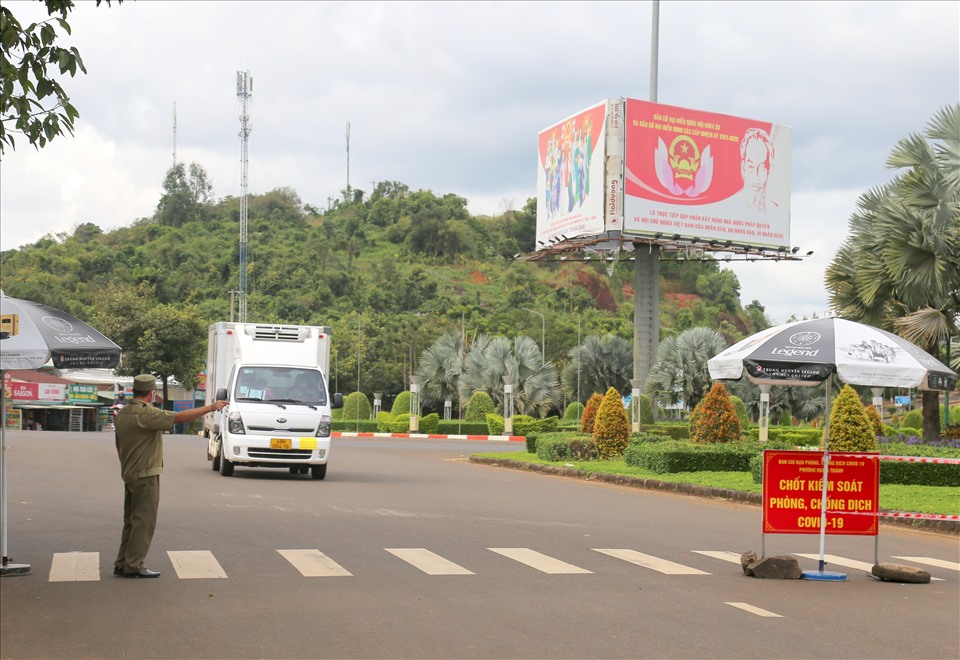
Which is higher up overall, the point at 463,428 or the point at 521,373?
the point at 521,373

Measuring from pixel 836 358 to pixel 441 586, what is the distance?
165 inches

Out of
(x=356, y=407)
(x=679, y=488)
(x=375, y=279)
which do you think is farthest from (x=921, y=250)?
(x=375, y=279)

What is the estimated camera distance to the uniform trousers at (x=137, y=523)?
10.0m

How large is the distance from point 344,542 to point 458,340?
2209 inches

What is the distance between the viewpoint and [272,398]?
22.1 metres

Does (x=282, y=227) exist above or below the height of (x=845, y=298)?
above

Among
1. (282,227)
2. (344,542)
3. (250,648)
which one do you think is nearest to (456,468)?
(344,542)

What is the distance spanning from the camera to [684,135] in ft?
171

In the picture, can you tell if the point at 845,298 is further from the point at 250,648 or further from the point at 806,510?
the point at 250,648

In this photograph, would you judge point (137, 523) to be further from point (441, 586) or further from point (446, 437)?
point (446, 437)

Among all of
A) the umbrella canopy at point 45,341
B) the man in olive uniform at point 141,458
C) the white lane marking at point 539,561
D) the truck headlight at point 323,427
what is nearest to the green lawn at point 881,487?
the truck headlight at point 323,427

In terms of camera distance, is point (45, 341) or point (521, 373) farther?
point (521, 373)

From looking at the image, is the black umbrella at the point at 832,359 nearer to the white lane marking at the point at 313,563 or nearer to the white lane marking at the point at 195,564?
the white lane marking at the point at 313,563

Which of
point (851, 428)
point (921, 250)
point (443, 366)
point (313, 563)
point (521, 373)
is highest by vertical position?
point (921, 250)
